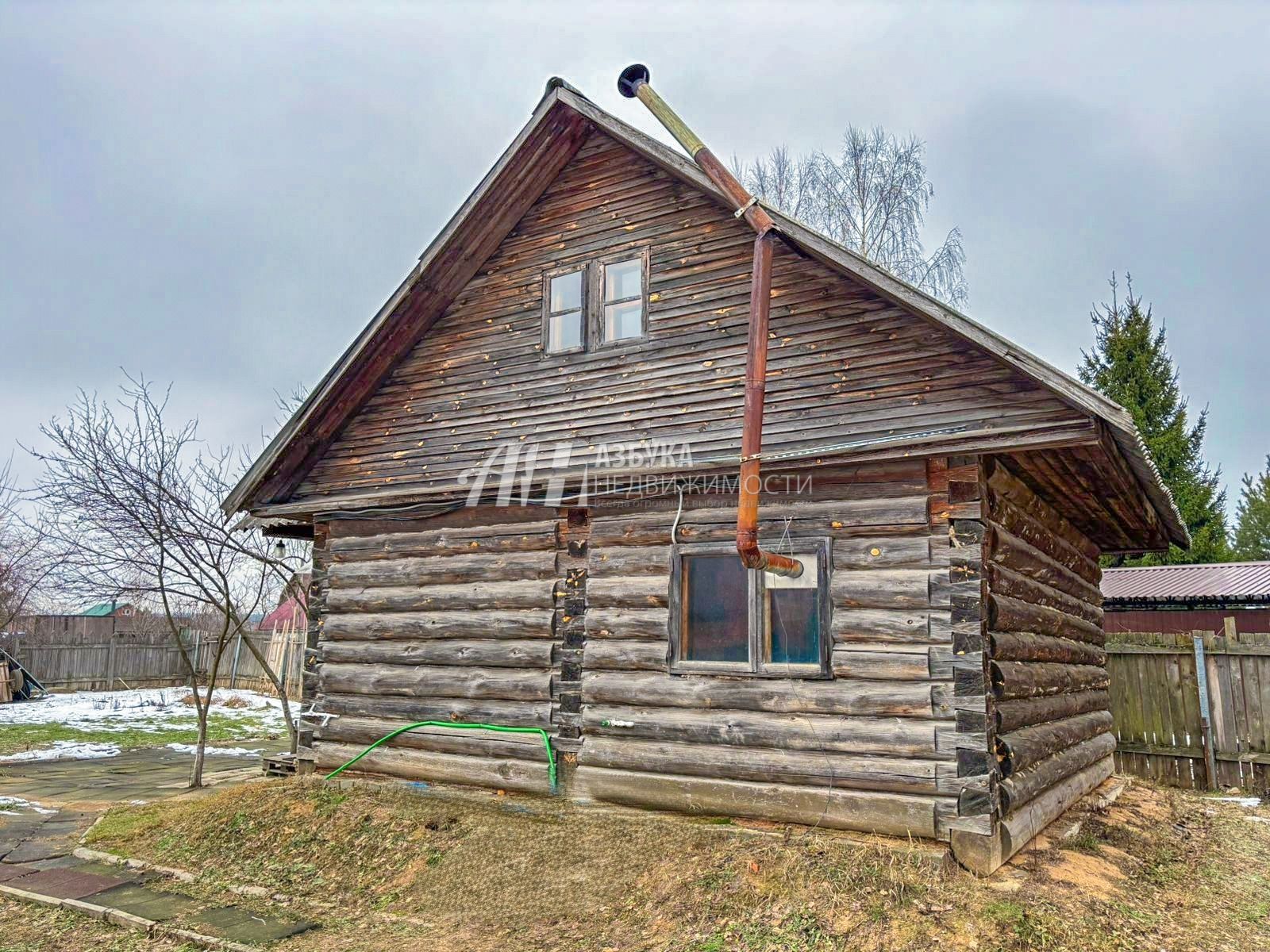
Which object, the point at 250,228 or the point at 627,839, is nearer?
the point at 627,839

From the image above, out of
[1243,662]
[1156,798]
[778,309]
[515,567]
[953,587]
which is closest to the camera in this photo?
[953,587]

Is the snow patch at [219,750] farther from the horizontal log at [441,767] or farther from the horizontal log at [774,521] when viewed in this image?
the horizontal log at [774,521]

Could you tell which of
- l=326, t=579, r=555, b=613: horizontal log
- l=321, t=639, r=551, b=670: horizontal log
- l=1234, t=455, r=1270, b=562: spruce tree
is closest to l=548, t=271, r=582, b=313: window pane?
l=326, t=579, r=555, b=613: horizontal log

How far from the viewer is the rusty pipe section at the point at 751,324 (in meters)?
7.25

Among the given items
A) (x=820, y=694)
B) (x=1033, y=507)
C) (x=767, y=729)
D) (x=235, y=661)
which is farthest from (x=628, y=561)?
(x=235, y=661)

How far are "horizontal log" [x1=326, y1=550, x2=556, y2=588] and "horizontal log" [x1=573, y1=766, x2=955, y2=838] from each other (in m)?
2.18

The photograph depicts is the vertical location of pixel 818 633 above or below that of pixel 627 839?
above

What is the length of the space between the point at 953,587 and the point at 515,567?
4.52m

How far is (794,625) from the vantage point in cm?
795

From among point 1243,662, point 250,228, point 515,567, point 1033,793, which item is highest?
point 250,228

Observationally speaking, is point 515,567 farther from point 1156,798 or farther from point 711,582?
point 1156,798

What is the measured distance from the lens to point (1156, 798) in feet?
37.9

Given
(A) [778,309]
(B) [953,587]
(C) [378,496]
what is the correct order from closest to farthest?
(B) [953,587]
(A) [778,309]
(C) [378,496]

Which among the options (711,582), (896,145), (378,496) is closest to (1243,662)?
(711,582)
